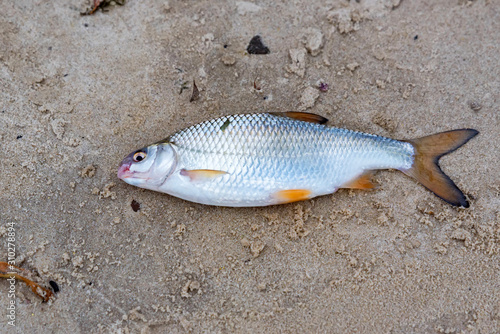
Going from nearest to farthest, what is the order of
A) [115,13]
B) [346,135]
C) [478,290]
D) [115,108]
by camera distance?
[478,290], [346,135], [115,108], [115,13]

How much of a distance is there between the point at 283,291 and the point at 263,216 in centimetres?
58

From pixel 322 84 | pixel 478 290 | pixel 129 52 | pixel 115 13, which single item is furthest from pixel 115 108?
pixel 478 290

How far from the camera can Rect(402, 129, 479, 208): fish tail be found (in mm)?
2768

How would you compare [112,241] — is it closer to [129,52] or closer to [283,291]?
[283,291]

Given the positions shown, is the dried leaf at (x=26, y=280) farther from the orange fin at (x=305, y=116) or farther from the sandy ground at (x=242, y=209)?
the orange fin at (x=305, y=116)

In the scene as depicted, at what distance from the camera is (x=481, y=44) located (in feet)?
10.5

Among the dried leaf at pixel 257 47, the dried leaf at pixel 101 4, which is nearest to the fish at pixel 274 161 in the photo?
the dried leaf at pixel 257 47

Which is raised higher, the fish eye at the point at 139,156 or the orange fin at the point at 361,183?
the orange fin at the point at 361,183

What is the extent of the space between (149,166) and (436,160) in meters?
2.24

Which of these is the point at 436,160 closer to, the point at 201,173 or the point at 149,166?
the point at 201,173

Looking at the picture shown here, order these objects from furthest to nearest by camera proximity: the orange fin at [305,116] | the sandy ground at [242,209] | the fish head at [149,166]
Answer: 1. the orange fin at [305,116]
2. the fish head at [149,166]
3. the sandy ground at [242,209]

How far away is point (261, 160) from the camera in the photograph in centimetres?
267

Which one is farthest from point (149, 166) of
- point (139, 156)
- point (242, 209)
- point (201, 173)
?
point (242, 209)

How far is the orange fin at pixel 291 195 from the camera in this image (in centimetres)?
269
